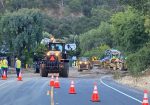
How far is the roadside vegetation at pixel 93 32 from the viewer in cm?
4444

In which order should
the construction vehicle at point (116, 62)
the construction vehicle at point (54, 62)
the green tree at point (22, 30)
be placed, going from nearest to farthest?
the construction vehicle at point (54, 62) < the construction vehicle at point (116, 62) < the green tree at point (22, 30)

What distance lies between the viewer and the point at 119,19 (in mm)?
58562

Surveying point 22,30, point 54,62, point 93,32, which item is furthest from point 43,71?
point 93,32

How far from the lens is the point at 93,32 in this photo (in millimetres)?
117188

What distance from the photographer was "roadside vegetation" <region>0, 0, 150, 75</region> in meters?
44.4

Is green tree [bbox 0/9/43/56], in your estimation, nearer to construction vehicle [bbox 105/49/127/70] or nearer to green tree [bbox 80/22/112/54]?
construction vehicle [bbox 105/49/127/70]

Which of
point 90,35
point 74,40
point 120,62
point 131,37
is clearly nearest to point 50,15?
point 74,40

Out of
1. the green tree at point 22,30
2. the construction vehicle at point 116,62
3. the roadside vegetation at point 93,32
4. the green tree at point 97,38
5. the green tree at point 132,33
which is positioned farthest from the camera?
the green tree at point 97,38

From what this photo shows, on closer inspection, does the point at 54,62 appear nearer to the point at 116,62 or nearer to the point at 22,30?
the point at 116,62

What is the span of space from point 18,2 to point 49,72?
331 feet

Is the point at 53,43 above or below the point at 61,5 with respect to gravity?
below

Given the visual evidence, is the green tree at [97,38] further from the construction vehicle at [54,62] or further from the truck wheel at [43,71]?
the construction vehicle at [54,62]

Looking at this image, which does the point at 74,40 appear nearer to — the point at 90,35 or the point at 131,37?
the point at 90,35

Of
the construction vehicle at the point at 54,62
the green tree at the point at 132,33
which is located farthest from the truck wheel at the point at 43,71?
the green tree at the point at 132,33
